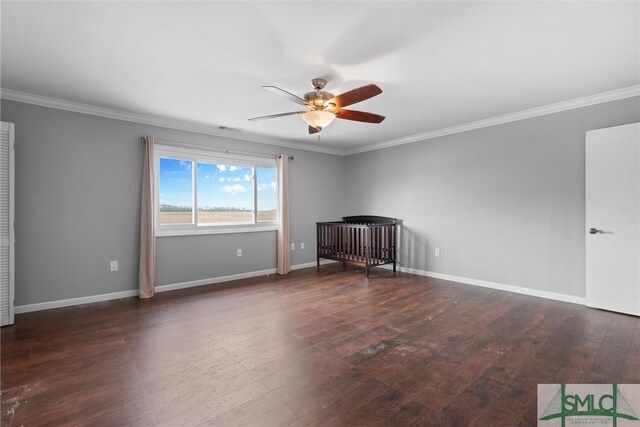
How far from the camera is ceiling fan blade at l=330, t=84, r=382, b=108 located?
240 centimetres

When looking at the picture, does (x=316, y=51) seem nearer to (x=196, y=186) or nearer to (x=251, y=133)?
(x=251, y=133)

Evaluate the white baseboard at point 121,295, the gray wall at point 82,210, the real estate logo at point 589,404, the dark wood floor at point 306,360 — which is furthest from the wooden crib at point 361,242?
the real estate logo at point 589,404

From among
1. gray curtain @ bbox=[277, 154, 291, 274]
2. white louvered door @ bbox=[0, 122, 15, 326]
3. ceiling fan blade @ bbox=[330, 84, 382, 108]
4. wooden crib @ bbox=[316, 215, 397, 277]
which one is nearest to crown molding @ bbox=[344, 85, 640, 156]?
wooden crib @ bbox=[316, 215, 397, 277]

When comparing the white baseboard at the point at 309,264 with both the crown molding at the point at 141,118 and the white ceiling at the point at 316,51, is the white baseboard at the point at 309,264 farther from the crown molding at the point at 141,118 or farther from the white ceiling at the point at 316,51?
the white ceiling at the point at 316,51

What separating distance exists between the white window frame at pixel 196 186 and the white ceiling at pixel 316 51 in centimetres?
81

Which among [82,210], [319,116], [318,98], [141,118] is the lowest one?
[82,210]

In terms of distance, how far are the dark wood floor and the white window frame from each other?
1074mm

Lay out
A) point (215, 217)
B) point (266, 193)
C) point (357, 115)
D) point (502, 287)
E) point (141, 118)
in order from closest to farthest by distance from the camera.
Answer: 1. point (357, 115)
2. point (141, 118)
3. point (502, 287)
4. point (215, 217)
5. point (266, 193)

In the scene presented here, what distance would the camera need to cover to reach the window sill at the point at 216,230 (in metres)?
4.13

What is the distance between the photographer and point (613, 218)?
3105 millimetres

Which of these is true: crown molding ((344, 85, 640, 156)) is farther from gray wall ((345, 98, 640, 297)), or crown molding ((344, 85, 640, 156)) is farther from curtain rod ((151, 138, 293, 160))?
curtain rod ((151, 138, 293, 160))

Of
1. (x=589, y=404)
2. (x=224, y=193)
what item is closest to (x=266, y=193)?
(x=224, y=193)

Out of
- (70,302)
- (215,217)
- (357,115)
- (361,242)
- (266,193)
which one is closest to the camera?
(357,115)

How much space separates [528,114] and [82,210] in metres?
5.61
